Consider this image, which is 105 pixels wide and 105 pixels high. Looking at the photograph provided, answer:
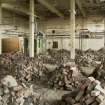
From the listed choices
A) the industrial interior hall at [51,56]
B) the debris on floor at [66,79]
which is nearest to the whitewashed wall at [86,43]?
the industrial interior hall at [51,56]

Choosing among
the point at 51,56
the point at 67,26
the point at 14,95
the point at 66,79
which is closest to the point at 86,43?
the point at 67,26

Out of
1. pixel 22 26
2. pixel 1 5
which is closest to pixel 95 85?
pixel 1 5

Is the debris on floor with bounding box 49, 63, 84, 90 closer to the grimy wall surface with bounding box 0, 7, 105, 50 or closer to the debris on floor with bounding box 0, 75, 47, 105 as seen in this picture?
the debris on floor with bounding box 0, 75, 47, 105

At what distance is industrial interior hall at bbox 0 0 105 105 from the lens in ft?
30.3

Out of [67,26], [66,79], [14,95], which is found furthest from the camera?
[67,26]

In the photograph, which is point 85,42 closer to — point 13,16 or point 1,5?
point 13,16

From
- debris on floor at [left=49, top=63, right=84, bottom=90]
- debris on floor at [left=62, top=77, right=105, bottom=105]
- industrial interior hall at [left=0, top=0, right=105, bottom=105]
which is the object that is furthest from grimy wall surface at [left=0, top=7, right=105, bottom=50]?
debris on floor at [left=62, top=77, right=105, bottom=105]

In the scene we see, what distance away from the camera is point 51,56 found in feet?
82.8

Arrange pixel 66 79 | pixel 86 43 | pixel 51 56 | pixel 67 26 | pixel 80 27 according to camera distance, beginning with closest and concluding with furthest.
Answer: pixel 66 79, pixel 51 56, pixel 86 43, pixel 80 27, pixel 67 26

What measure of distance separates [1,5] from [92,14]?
1533 cm

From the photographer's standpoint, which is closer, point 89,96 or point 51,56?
point 89,96

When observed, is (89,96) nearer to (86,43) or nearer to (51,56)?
(51,56)

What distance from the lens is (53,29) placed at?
3381 centimetres

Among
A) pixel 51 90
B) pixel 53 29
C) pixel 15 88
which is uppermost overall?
pixel 53 29
